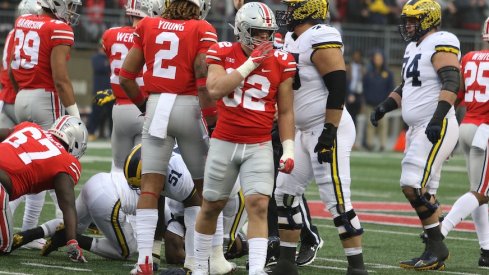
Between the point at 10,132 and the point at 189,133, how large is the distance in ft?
4.99

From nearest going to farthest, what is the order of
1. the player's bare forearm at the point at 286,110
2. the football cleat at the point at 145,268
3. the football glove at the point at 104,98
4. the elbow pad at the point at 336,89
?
1. the player's bare forearm at the point at 286,110
2. the football cleat at the point at 145,268
3. the elbow pad at the point at 336,89
4. the football glove at the point at 104,98

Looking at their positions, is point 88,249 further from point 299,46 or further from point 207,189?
point 299,46

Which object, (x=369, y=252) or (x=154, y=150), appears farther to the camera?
(x=369, y=252)

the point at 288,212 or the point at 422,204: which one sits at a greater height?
the point at 288,212

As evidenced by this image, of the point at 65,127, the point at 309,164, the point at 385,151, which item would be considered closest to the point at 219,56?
the point at 309,164

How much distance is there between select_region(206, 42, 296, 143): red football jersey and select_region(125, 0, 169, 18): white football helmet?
1.73 meters

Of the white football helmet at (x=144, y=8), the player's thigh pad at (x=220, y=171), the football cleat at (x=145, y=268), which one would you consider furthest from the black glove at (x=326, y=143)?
the white football helmet at (x=144, y=8)

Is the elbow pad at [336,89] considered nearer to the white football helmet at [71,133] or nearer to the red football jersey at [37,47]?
the white football helmet at [71,133]

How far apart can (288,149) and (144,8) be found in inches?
101

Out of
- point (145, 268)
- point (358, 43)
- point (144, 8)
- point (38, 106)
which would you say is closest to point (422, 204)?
point (145, 268)

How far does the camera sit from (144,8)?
29.3ft

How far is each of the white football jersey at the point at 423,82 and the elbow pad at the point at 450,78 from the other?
16 cm

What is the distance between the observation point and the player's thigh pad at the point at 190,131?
7.27m

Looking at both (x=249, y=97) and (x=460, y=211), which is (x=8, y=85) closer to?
(x=249, y=97)
